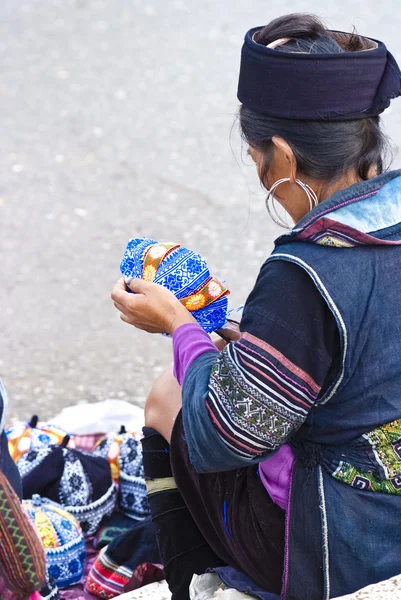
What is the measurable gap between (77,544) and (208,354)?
1043 mm

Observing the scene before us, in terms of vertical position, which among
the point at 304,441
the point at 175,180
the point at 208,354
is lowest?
the point at 175,180

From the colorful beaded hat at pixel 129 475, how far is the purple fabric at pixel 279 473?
0.98 meters

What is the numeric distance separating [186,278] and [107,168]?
3723mm

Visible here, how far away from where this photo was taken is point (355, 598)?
194 centimetres

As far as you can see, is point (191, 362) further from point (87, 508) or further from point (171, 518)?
point (87, 508)

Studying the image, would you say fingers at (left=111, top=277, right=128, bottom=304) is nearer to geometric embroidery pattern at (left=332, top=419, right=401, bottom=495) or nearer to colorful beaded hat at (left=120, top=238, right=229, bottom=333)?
colorful beaded hat at (left=120, top=238, right=229, bottom=333)

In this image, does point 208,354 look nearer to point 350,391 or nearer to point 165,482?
point 350,391

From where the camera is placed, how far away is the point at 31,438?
2.91 meters

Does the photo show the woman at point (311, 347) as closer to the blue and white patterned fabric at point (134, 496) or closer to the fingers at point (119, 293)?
the fingers at point (119, 293)

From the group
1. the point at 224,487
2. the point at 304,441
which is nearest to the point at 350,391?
the point at 304,441

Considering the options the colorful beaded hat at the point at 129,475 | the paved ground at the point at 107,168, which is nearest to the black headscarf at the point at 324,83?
the colorful beaded hat at the point at 129,475

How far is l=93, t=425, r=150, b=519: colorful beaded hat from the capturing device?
2.95 m

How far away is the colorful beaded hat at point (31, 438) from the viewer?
288 cm

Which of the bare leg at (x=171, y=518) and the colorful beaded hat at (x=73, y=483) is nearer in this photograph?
the bare leg at (x=171, y=518)
